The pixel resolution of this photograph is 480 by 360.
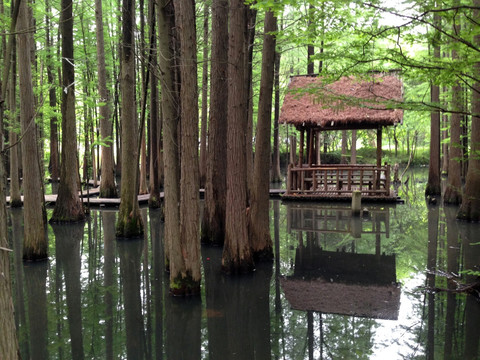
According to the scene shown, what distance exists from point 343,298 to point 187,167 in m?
3.14

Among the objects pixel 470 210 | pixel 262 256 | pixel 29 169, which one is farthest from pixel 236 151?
pixel 470 210

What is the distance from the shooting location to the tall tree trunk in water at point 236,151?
24.5 feet

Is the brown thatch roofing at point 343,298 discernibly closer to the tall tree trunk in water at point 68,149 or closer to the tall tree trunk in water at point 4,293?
the tall tree trunk in water at point 4,293

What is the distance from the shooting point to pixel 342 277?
7.98m

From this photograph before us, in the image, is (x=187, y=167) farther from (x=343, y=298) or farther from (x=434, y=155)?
(x=434, y=155)

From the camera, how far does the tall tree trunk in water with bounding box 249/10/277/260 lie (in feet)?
28.4

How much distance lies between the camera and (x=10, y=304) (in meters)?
2.76

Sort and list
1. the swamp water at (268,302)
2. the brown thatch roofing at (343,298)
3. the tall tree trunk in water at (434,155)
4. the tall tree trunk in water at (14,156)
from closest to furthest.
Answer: the swamp water at (268,302)
the brown thatch roofing at (343,298)
the tall tree trunk in water at (14,156)
the tall tree trunk in water at (434,155)

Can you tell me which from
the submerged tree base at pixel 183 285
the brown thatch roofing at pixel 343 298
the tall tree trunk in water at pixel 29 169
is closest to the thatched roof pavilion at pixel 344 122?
the brown thatch roofing at pixel 343 298

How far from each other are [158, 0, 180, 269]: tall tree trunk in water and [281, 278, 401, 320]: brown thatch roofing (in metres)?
2.17

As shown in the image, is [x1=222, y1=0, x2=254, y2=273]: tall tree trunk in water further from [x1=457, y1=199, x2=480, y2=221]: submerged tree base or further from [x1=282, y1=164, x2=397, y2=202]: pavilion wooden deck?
[x1=282, y1=164, x2=397, y2=202]: pavilion wooden deck

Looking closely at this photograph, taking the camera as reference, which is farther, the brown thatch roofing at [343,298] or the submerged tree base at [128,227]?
the submerged tree base at [128,227]

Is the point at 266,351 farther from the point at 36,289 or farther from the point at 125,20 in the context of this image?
the point at 125,20

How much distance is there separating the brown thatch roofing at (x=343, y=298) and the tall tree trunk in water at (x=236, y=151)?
3.21 ft
